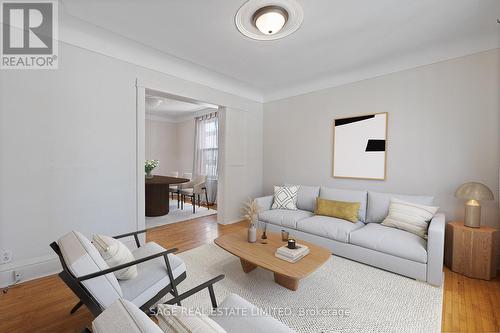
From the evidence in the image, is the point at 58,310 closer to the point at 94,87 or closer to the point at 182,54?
→ the point at 94,87

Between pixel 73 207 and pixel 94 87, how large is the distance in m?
1.46

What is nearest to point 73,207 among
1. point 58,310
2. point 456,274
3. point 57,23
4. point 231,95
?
point 58,310

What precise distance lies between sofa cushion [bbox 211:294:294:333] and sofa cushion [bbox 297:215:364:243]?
1.91m

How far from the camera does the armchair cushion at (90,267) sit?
132 cm

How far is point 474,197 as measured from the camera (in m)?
2.41

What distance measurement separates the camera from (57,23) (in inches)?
93.7

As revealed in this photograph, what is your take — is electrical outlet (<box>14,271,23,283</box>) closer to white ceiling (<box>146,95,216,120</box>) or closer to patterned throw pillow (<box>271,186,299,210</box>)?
patterned throw pillow (<box>271,186,299,210</box>)

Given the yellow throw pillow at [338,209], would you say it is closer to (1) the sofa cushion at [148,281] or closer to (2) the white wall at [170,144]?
(1) the sofa cushion at [148,281]

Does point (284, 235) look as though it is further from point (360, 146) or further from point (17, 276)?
point (17, 276)

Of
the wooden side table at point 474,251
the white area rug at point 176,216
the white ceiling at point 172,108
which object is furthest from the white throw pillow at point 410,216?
the white ceiling at point 172,108

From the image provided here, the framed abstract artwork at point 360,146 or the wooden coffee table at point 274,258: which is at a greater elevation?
the framed abstract artwork at point 360,146

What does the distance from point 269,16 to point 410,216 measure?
2.76 metres

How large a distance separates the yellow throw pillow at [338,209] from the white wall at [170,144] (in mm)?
5150
